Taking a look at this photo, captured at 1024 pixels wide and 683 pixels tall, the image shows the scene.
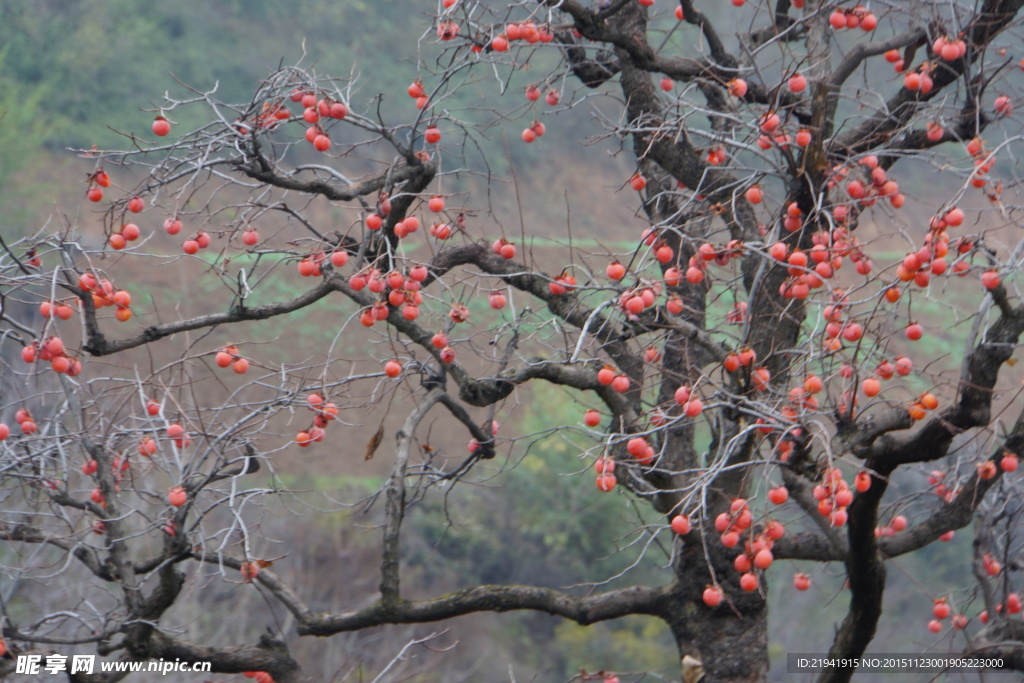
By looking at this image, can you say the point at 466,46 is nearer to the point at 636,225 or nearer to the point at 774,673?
the point at 774,673

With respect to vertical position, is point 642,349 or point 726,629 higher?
point 642,349

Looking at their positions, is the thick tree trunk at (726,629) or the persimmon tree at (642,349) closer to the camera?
the persimmon tree at (642,349)

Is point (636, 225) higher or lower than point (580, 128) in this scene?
lower

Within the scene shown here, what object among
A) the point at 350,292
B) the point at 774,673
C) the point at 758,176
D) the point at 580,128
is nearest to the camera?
the point at 350,292

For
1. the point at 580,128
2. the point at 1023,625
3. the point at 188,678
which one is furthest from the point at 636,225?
the point at 1023,625

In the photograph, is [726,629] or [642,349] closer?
[726,629]

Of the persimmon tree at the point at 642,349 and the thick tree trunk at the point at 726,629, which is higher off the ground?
the persimmon tree at the point at 642,349

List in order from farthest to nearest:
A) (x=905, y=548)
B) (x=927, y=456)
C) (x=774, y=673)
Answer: (x=774, y=673) < (x=905, y=548) < (x=927, y=456)

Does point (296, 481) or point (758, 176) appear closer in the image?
point (758, 176)

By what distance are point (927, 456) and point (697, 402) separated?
87 cm

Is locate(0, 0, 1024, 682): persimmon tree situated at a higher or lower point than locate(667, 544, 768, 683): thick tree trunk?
higher

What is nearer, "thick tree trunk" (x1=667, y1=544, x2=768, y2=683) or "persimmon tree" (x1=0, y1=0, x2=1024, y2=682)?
"persimmon tree" (x1=0, y1=0, x2=1024, y2=682)

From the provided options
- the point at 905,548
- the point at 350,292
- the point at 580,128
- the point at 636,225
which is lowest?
the point at 905,548

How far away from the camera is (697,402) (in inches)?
101
